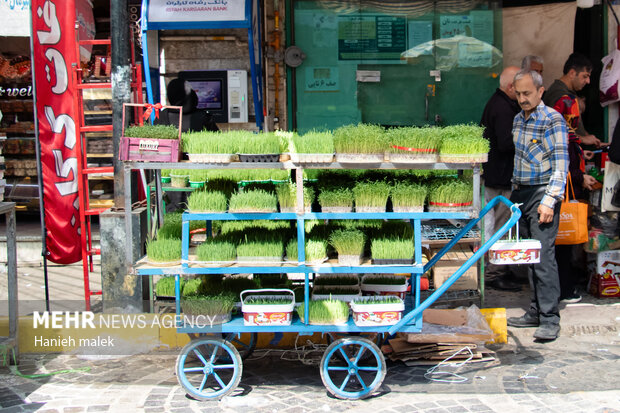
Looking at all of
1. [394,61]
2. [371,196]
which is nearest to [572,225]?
[371,196]

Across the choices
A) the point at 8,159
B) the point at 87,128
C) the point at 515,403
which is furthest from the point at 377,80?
the point at 8,159

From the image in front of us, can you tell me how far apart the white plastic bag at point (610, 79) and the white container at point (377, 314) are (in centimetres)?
411

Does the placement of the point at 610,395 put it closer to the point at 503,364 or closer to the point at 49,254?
the point at 503,364

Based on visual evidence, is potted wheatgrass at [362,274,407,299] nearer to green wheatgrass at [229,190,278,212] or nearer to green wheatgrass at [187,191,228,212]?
green wheatgrass at [229,190,278,212]

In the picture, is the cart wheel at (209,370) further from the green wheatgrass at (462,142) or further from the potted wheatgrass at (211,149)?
the green wheatgrass at (462,142)

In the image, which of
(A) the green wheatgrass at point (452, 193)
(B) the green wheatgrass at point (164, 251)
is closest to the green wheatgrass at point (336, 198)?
(A) the green wheatgrass at point (452, 193)

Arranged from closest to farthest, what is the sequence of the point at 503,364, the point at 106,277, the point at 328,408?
the point at 328,408 < the point at 503,364 < the point at 106,277

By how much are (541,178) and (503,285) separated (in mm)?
1921

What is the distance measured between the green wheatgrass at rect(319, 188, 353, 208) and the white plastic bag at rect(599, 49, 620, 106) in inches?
159

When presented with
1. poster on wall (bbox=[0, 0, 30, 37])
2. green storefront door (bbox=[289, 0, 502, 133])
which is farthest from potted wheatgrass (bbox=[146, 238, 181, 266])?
poster on wall (bbox=[0, 0, 30, 37])

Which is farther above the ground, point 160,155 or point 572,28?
point 572,28

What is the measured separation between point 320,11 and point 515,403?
5.49 meters

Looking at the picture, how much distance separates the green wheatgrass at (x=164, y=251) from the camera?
452 centimetres

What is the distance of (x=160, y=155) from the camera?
437 cm
